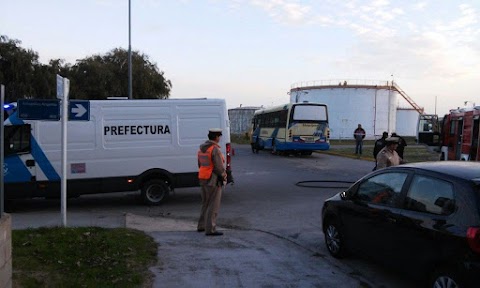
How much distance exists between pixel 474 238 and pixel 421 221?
711mm

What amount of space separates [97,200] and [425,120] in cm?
1853

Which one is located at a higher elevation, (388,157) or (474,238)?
(388,157)

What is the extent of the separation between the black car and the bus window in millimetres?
7092

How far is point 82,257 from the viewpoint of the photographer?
6.28 meters

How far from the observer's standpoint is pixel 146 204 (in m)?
11.6

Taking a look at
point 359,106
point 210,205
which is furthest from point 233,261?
point 359,106

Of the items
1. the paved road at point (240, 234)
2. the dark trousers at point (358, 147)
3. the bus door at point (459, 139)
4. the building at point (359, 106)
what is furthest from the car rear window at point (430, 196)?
the building at point (359, 106)

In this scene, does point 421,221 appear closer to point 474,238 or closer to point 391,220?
point 391,220

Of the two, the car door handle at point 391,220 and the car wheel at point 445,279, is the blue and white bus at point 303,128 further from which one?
the car wheel at point 445,279

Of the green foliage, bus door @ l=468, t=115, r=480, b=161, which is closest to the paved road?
bus door @ l=468, t=115, r=480, b=161

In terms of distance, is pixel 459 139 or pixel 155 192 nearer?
pixel 155 192

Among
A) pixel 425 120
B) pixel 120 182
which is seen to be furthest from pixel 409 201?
pixel 425 120

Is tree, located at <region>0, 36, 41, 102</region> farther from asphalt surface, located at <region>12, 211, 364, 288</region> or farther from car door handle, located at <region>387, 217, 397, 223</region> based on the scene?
car door handle, located at <region>387, 217, 397, 223</region>

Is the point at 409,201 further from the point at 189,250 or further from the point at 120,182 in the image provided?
the point at 120,182
